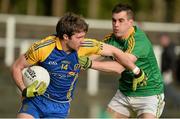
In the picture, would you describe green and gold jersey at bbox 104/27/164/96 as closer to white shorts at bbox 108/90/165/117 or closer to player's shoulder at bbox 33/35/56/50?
white shorts at bbox 108/90/165/117

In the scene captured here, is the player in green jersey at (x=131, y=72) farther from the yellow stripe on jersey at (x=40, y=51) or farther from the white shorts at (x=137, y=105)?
the yellow stripe on jersey at (x=40, y=51)

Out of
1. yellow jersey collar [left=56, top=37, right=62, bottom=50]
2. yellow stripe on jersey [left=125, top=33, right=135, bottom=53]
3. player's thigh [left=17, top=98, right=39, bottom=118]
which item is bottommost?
player's thigh [left=17, top=98, right=39, bottom=118]

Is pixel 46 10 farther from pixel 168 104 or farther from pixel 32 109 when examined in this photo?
pixel 32 109

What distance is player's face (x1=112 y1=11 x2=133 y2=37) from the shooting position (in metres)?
9.02

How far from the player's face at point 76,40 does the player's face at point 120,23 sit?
0.90m

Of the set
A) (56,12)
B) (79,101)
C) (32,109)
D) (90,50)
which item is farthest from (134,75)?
(56,12)

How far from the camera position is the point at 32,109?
836 cm

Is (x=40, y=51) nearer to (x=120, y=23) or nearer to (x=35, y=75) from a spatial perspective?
(x=35, y=75)

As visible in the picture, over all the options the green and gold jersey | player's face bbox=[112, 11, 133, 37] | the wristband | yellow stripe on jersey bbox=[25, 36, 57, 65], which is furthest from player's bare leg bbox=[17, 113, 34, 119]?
player's face bbox=[112, 11, 133, 37]

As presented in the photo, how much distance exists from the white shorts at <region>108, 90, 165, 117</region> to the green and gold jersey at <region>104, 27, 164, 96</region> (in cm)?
7

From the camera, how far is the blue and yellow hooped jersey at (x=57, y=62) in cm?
823

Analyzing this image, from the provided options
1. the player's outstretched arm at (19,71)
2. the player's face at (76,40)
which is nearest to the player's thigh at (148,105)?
the player's face at (76,40)

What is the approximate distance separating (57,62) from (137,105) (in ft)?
5.31

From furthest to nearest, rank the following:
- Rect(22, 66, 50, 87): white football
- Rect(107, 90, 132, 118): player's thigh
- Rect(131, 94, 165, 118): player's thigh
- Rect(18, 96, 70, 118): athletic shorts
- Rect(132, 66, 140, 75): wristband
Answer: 1. Rect(107, 90, 132, 118): player's thigh
2. Rect(131, 94, 165, 118): player's thigh
3. Rect(132, 66, 140, 75): wristband
4. Rect(18, 96, 70, 118): athletic shorts
5. Rect(22, 66, 50, 87): white football
